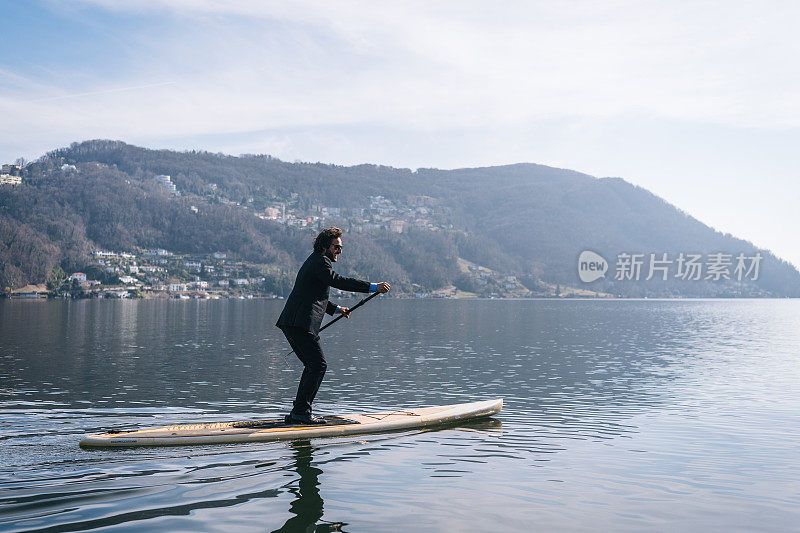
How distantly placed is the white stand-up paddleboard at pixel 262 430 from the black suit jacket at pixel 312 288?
218 cm

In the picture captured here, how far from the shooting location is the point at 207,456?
12.3 metres

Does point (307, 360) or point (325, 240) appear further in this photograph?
point (307, 360)

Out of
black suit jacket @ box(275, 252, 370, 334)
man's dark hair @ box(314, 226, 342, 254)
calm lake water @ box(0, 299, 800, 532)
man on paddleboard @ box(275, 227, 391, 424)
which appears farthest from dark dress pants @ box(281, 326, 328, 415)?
man's dark hair @ box(314, 226, 342, 254)

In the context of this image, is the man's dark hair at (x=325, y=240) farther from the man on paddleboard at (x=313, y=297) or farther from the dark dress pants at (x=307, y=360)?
the dark dress pants at (x=307, y=360)

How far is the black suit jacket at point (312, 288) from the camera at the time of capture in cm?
1349

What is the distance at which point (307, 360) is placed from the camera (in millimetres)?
13922

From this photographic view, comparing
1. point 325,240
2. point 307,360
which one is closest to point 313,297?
point 325,240

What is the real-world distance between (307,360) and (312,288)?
1.54 m

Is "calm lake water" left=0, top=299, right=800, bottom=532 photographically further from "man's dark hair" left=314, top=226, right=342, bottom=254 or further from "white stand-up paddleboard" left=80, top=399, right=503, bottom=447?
"man's dark hair" left=314, top=226, right=342, bottom=254

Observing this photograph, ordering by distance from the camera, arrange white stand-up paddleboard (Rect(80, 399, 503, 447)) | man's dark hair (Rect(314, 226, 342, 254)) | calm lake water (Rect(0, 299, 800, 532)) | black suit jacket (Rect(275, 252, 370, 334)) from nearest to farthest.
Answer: calm lake water (Rect(0, 299, 800, 532)), white stand-up paddleboard (Rect(80, 399, 503, 447)), black suit jacket (Rect(275, 252, 370, 334)), man's dark hair (Rect(314, 226, 342, 254))

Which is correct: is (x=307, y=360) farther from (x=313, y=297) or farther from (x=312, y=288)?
(x=312, y=288)

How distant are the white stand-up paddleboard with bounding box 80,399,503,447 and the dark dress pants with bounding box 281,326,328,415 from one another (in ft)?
1.79

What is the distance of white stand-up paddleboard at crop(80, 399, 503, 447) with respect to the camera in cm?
1264

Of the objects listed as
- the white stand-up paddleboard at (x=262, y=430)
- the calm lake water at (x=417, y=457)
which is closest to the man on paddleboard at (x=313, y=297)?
the white stand-up paddleboard at (x=262, y=430)
